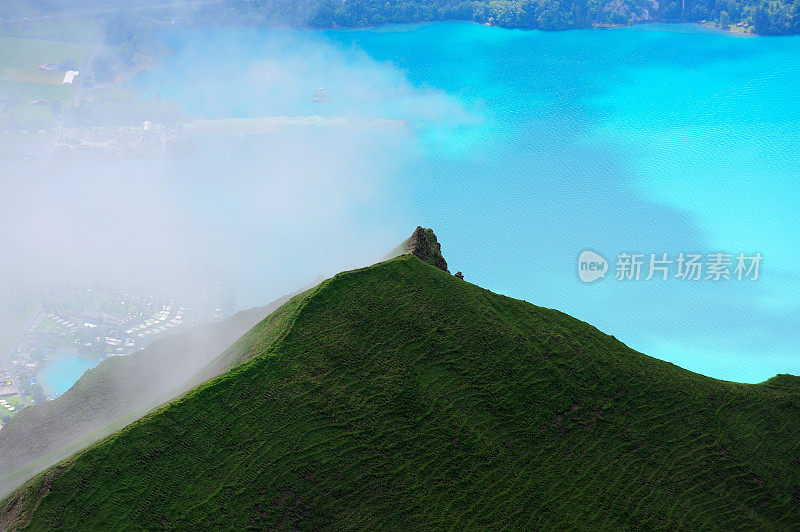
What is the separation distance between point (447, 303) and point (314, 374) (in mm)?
4376

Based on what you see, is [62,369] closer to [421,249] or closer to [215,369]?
[215,369]

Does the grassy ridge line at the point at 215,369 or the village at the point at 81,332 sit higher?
the village at the point at 81,332

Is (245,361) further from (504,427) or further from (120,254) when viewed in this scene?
(120,254)

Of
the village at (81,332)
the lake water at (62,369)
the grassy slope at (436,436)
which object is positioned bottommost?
the grassy slope at (436,436)

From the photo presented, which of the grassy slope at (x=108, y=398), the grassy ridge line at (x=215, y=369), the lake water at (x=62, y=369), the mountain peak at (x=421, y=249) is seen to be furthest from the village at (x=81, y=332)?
the mountain peak at (x=421, y=249)

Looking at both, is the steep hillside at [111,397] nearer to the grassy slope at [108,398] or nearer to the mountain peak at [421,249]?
the grassy slope at [108,398]

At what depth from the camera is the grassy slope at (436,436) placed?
47.3 feet

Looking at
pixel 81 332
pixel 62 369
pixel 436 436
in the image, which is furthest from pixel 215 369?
pixel 81 332

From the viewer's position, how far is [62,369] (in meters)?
40.3

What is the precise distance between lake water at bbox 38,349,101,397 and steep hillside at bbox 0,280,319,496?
1709 cm

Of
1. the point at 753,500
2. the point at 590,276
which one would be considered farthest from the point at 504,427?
the point at 590,276

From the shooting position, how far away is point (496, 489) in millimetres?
15938

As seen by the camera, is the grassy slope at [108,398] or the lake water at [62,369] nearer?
the grassy slope at [108,398]

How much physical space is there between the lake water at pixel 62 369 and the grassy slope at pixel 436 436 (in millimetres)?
24744
